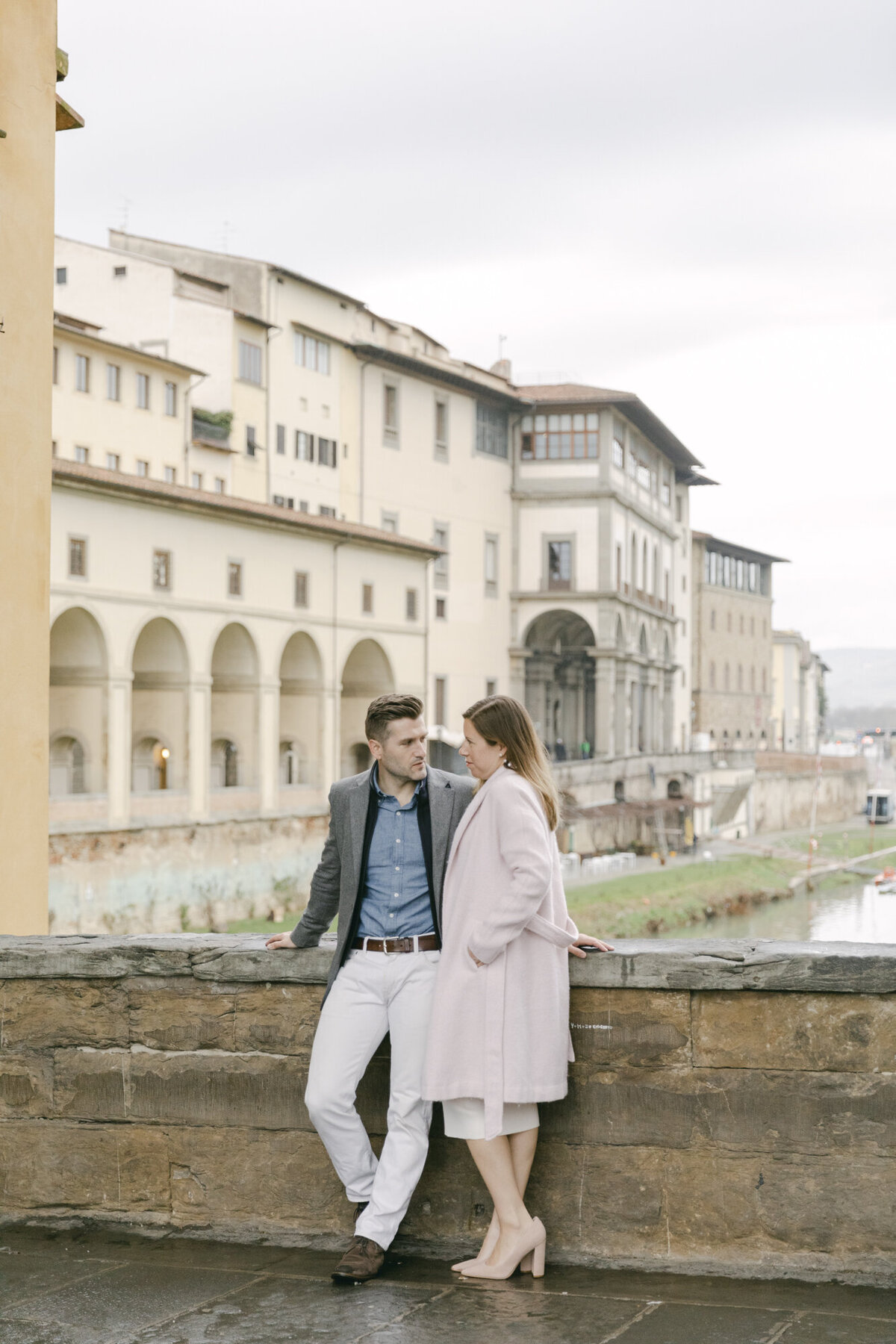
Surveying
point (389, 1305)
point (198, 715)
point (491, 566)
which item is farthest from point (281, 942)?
point (491, 566)

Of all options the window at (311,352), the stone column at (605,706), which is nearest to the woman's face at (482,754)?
the window at (311,352)

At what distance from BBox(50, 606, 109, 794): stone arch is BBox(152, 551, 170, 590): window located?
194 centimetres

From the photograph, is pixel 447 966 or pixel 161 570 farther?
pixel 161 570

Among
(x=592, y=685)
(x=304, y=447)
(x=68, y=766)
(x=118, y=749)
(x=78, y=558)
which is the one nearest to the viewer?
(x=78, y=558)

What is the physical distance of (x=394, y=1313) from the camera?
3.78m

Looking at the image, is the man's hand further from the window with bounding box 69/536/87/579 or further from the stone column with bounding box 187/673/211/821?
the stone column with bounding box 187/673/211/821

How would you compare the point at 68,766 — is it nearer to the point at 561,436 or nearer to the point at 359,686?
the point at 359,686

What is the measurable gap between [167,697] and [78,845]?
504cm

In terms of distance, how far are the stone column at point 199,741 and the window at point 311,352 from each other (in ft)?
42.8

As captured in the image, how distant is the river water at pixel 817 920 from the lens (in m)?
42.4

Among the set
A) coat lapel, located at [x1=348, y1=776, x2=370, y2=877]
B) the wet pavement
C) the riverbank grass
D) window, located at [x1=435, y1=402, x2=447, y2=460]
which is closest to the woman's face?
coat lapel, located at [x1=348, y1=776, x2=370, y2=877]

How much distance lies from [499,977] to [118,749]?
2767cm

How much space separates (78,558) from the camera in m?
30.3

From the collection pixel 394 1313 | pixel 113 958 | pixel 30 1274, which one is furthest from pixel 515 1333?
pixel 113 958
